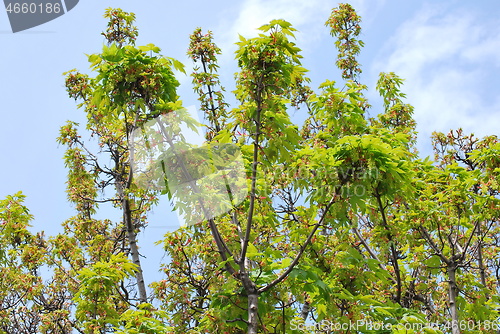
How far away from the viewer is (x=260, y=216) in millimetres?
7445

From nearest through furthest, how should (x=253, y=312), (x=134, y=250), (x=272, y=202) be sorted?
(x=253, y=312) → (x=272, y=202) → (x=134, y=250)

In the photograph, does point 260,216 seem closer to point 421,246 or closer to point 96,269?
point 96,269

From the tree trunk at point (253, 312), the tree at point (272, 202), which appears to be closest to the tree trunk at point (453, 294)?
the tree at point (272, 202)

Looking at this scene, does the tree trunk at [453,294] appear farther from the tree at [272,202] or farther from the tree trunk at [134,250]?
the tree trunk at [134,250]

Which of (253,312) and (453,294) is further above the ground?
(453,294)

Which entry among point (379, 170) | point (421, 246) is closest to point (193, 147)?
point (379, 170)

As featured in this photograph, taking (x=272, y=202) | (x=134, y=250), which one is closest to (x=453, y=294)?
(x=272, y=202)

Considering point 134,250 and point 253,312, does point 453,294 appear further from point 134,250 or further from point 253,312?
point 134,250

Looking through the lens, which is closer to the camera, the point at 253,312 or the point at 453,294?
the point at 253,312

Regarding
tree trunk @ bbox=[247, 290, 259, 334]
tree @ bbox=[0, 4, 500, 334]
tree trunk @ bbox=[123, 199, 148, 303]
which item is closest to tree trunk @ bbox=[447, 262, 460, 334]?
tree @ bbox=[0, 4, 500, 334]

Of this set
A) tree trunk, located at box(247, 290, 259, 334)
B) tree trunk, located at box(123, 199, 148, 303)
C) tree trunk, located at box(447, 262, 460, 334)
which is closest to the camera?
tree trunk, located at box(247, 290, 259, 334)

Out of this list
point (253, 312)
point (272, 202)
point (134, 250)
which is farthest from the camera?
point (134, 250)

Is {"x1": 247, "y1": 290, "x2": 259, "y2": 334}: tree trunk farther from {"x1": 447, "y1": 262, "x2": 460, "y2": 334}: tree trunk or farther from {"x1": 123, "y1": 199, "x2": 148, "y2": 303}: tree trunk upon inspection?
{"x1": 123, "y1": 199, "x2": 148, "y2": 303}: tree trunk

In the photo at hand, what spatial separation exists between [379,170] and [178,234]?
493cm
